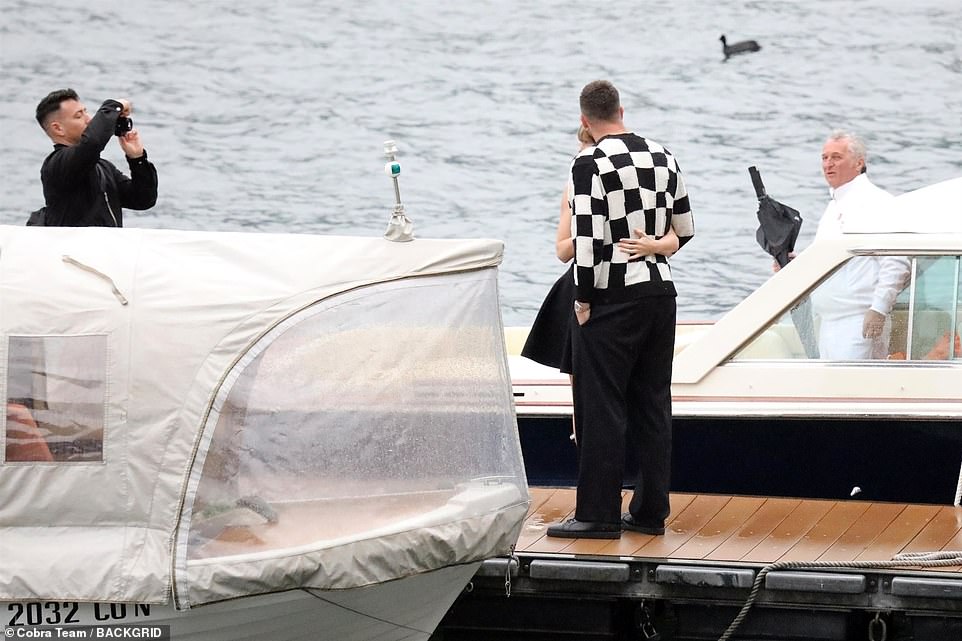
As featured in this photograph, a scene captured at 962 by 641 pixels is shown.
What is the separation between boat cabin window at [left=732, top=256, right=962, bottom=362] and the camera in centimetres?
507

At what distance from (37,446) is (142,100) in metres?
8.65

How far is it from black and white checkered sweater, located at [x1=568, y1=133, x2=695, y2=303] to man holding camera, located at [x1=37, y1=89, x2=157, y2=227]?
183 cm

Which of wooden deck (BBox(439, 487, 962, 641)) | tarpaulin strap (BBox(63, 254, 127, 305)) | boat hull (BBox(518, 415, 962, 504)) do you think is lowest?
wooden deck (BBox(439, 487, 962, 641))

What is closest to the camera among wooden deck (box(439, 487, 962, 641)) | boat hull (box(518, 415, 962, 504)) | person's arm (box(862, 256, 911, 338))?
wooden deck (box(439, 487, 962, 641))

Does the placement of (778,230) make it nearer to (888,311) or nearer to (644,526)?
(888,311)

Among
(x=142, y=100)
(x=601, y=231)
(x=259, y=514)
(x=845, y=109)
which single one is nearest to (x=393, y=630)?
(x=259, y=514)

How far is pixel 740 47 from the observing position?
35.5 ft

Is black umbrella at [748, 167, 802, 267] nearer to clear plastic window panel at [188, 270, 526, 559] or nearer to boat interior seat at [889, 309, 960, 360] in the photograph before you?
boat interior seat at [889, 309, 960, 360]

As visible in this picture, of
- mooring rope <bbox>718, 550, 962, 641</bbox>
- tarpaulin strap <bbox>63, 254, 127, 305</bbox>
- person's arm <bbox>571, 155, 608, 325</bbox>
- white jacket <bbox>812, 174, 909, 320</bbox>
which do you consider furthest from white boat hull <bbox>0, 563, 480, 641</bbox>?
white jacket <bbox>812, 174, 909, 320</bbox>

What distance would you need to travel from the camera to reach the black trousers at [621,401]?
4566 millimetres

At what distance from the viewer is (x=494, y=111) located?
11.3 meters

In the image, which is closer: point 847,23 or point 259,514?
point 259,514

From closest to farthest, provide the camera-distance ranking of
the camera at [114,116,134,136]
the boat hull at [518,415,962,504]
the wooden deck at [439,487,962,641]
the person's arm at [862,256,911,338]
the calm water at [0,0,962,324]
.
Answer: the wooden deck at [439,487,962,641] < the boat hull at [518,415,962,504] < the person's arm at [862,256,911,338] < the camera at [114,116,134,136] < the calm water at [0,0,962,324]

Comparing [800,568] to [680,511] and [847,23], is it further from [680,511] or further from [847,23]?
[847,23]
